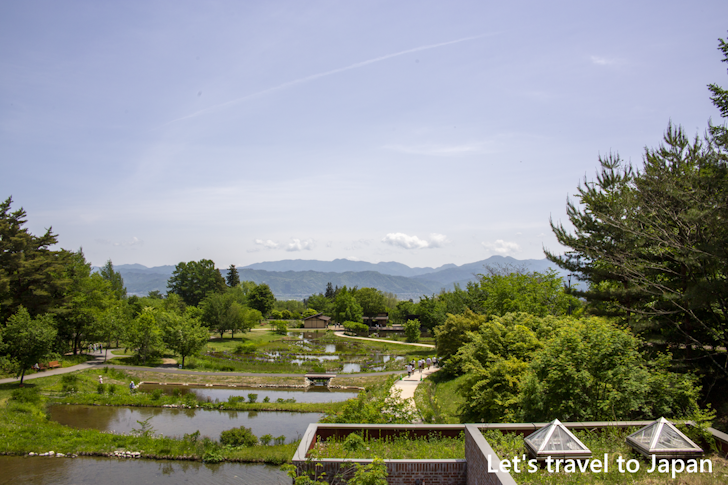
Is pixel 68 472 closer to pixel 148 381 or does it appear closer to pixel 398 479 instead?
pixel 398 479

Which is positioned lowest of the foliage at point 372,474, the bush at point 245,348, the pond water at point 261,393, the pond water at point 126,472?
the bush at point 245,348

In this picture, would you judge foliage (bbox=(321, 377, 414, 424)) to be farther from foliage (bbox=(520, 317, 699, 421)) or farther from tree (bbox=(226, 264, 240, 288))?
tree (bbox=(226, 264, 240, 288))

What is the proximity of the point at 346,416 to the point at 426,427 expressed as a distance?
278cm

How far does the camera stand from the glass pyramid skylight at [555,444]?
7465mm

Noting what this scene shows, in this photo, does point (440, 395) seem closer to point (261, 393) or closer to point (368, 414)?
point (261, 393)

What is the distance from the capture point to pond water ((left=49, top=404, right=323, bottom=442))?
2072 cm

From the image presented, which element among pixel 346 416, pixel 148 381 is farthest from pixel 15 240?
pixel 346 416

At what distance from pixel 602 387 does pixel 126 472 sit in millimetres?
16769

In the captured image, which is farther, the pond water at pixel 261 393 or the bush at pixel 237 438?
the pond water at pixel 261 393

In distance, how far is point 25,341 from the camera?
26844mm

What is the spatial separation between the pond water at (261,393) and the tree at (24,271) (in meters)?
12.2

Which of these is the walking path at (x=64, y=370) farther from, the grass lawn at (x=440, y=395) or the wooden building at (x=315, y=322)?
the wooden building at (x=315, y=322)

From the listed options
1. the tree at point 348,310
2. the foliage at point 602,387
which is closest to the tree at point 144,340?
the foliage at point 602,387

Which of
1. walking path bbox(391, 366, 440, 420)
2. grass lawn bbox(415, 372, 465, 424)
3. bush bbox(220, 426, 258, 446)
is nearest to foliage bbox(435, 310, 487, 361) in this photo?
grass lawn bbox(415, 372, 465, 424)
